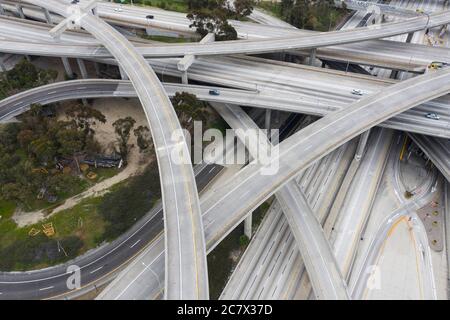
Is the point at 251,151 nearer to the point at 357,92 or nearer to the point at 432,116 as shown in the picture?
the point at 357,92

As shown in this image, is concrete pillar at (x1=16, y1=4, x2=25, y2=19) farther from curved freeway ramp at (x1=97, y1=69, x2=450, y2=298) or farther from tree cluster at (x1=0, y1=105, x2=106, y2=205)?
curved freeway ramp at (x1=97, y1=69, x2=450, y2=298)

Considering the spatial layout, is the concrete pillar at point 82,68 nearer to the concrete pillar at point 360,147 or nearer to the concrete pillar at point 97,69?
the concrete pillar at point 97,69

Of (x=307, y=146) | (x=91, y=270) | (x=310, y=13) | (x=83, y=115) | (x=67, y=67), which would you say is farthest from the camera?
(x=310, y=13)

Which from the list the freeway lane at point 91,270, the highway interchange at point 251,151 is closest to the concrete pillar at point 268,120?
the highway interchange at point 251,151

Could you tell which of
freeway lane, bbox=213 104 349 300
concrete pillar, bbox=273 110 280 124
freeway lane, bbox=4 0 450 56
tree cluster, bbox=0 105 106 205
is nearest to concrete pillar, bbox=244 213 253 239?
freeway lane, bbox=213 104 349 300

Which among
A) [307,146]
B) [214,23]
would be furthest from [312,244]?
[214,23]

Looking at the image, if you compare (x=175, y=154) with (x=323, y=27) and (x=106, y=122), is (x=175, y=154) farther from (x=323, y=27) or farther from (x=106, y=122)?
(x=323, y=27)
